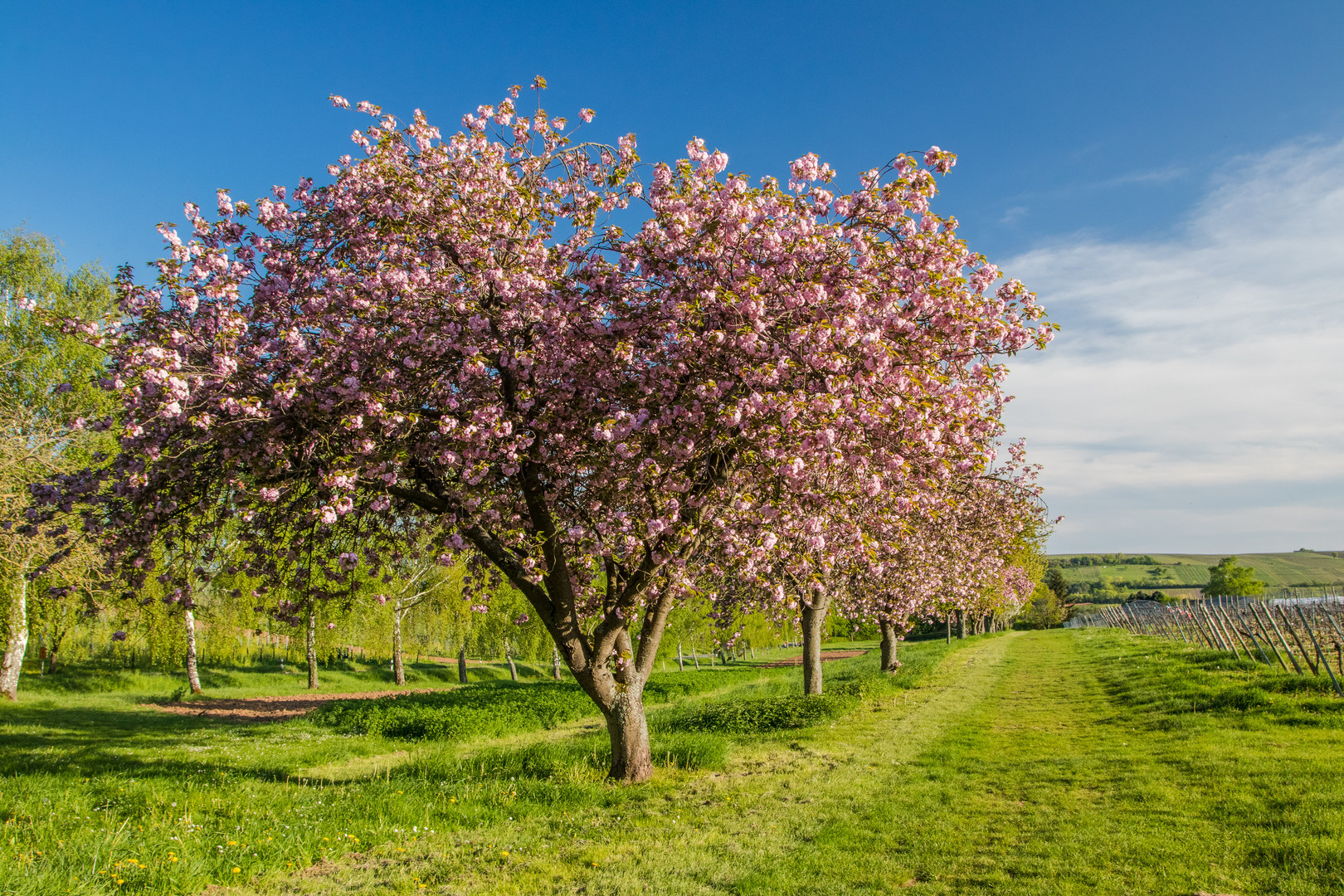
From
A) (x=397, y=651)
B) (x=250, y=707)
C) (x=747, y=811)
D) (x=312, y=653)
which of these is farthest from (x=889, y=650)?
(x=312, y=653)

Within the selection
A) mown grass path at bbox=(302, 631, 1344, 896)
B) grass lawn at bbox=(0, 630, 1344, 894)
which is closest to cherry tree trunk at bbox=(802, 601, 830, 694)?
grass lawn at bbox=(0, 630, 1344, 894)

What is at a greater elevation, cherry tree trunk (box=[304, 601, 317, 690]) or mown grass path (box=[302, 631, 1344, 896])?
mown grass path (box=[302, 631, 1344, 896])

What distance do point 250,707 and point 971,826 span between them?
3004 cm

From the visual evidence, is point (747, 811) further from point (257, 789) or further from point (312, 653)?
point (312, 653)

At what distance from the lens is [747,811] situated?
9492 mm

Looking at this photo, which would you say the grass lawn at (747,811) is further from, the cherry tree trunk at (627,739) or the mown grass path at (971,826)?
the cherry tree trunk at (627,739)

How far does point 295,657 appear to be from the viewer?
1881 inches

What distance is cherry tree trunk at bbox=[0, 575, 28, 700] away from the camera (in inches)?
969

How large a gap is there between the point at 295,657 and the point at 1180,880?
172 ft

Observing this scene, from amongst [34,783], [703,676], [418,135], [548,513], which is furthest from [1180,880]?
[703,676]

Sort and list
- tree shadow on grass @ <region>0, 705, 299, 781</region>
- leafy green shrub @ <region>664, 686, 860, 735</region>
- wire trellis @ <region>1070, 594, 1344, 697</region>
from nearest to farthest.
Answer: tree shadow on grass @ <region>0, 705, 299, 781</region>
leafy green shrub @ <region>664, 686, 860, 735</region>
wire trellis @ <region>1070, 594, 1344, 697</region>

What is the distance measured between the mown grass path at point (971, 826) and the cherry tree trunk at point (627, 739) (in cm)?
85

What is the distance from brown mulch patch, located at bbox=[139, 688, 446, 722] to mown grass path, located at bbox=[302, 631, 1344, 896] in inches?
801

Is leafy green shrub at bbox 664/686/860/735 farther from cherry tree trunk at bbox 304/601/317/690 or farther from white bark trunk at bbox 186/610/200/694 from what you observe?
white bark trunk at bbox 186/610/200/694
